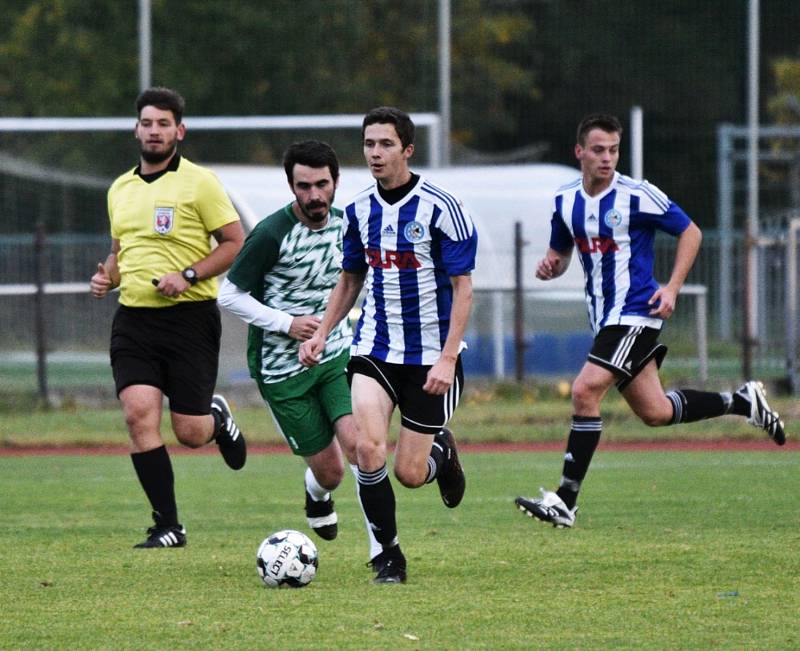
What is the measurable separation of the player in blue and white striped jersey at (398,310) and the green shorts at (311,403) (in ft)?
2.25

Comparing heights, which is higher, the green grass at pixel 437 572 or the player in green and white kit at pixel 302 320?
the player in green and white kit at pixel 302 320

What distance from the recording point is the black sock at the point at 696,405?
9312mm

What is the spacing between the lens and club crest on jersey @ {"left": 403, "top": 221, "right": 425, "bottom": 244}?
23.1 ft

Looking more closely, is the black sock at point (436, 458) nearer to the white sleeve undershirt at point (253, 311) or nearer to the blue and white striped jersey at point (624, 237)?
the white sleeve undershirt at point (253, 311)

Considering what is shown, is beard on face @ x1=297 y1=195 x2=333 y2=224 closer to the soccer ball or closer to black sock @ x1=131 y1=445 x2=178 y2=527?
black sock @ x1=131 y1=445 x2=178 y2=527

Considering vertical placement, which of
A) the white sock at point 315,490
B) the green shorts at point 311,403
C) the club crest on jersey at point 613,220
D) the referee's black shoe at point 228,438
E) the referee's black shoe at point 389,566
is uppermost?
the club crest on jersey at point 613,220

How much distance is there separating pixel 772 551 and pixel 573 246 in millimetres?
2270

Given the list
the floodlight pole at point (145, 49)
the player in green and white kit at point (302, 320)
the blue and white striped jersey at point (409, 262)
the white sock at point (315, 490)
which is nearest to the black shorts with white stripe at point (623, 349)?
the player in green and white kit at point (302, 320)

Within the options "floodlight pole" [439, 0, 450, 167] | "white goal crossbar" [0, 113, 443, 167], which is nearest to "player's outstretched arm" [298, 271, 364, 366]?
"white goal crossbar" [0, 113, 443, 167]

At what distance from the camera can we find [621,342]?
8.78 meters

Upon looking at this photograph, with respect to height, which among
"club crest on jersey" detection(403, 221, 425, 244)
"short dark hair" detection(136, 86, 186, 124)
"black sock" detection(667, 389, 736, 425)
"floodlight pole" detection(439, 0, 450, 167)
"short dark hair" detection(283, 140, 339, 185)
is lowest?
"black sock" detection(667, 389, 736, 425)

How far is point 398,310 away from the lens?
720cm

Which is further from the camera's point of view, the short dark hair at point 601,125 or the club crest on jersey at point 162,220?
the short dark hair at point 601,125

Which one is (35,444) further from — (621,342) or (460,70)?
(460,70)
